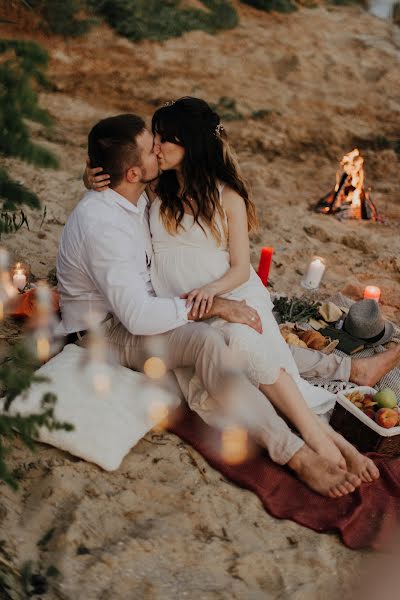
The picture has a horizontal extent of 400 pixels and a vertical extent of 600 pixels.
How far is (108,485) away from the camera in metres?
3.01

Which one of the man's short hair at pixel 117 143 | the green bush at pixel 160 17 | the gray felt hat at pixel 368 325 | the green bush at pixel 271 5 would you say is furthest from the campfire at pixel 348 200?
the green bush at pixel 271 5

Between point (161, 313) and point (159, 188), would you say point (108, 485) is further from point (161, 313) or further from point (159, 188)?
point (159, 188)

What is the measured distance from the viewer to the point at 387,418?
3.54 metres

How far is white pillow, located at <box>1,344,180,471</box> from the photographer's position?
3059 mm

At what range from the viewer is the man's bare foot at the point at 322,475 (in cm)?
317

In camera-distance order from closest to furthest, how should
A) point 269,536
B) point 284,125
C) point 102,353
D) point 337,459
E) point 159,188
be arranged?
point 269,536, point 337,459, point 102,353, point 159,188, point 284,125

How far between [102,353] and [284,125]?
6.91 metres

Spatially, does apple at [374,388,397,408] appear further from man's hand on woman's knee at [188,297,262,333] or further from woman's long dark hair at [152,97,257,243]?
woman's long dark hair at [152,97,257,243]

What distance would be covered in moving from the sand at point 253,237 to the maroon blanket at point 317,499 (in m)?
0.06

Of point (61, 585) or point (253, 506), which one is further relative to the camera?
point (253, 506)

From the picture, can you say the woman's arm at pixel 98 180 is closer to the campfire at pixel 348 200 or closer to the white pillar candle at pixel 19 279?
the white pillar candle at pixel 19 279

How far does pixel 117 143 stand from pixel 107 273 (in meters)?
0.74

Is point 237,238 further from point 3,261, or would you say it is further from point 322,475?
point 3,261

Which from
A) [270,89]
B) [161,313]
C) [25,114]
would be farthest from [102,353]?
→ [270,89]
